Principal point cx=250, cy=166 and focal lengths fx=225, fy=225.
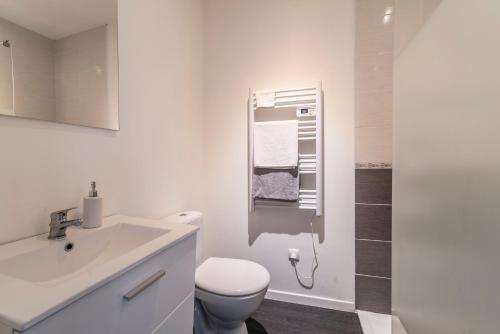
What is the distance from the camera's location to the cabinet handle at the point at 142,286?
1.88 feet

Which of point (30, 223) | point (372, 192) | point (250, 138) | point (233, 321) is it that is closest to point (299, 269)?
point (233, 321)

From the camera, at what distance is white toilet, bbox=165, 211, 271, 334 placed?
3.74 ft

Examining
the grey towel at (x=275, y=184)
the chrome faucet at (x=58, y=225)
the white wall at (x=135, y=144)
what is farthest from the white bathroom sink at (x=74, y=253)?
the grey towel at (x=275, y=184)

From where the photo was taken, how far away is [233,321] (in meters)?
1.23

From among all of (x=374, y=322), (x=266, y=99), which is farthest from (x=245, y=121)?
(x=374, y=322)

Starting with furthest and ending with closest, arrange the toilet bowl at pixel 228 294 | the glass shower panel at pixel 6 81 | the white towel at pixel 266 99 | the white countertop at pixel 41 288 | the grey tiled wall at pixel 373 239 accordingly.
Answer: the white towel at pixel 266 99 < the grey tiled wall at pixel 373 239 < the toilet bowl at pixel 228 294 < the glass shower panel at pixel 6 81 < the white countertop at pixel 41 288

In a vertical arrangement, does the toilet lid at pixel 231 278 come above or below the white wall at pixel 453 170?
below

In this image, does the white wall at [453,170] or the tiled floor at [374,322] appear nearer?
the white wall at [453,170]

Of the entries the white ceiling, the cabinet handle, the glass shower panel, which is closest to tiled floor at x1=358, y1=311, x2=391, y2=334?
the cabinet handle

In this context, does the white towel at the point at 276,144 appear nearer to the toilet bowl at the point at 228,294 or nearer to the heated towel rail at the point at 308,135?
the heated towel rail at the point at 308,135

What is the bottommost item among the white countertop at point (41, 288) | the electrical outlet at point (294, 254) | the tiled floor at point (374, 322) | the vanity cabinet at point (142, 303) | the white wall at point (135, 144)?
the tiled floor at point (374, 322)

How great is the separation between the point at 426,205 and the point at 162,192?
1286 millimetres

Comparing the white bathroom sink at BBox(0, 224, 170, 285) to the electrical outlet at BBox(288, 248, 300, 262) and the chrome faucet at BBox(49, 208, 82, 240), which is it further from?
the electrical outlet at BBox(288, 248, 300, 262)

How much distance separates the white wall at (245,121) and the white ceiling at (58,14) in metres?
0.94
